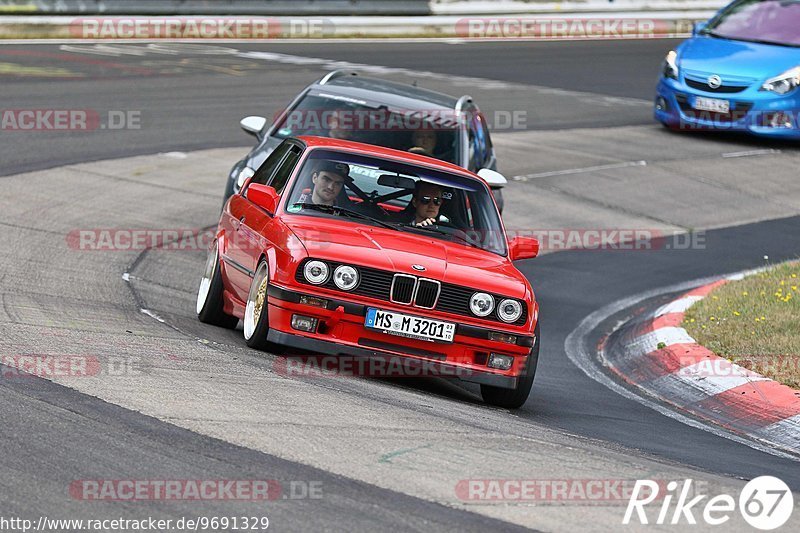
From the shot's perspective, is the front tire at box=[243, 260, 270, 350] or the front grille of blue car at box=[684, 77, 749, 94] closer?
the front tire at box=[243, 260, 270, 350]

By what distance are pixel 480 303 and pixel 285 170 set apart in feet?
6.78

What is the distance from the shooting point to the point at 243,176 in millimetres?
11438

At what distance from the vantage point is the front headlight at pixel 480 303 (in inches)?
334

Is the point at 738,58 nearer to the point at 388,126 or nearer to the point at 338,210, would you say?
the point at 388,126

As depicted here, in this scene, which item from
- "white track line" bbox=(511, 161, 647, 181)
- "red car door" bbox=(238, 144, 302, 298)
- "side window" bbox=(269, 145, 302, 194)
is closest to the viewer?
"red car door" bbox=(238, 144, 302, 298)

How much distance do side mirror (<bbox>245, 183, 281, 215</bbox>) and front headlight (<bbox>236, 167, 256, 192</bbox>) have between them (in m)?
1.04

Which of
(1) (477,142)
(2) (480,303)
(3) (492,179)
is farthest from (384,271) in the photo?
(1) (477,142)

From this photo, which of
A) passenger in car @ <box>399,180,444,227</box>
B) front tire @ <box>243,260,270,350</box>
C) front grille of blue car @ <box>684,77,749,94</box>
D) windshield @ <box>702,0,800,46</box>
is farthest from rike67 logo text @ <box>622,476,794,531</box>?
windshield @ <box>702,0,800,46</box>

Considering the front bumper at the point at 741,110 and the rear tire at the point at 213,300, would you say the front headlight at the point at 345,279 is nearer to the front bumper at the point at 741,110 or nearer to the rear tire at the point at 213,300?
the rear tire at the point at 213,300

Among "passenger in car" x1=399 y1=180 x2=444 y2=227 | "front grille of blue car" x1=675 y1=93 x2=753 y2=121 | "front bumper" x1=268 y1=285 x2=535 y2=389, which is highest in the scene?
"passenger in car" x1=399 y1=180 x2=444 y2=227

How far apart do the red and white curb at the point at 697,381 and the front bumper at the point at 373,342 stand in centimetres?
155

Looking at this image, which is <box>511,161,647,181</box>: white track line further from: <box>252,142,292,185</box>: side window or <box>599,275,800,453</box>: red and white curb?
<box>252,142,292,185</box>: side window

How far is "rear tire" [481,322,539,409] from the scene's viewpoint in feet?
28.3

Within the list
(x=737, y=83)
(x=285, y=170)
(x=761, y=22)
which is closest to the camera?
(x=285, y=170)
